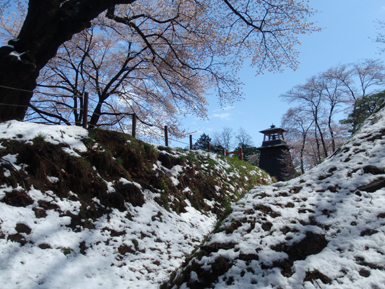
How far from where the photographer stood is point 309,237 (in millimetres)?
2250

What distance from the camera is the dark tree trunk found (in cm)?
486

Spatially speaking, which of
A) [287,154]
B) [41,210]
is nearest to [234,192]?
[41,210]

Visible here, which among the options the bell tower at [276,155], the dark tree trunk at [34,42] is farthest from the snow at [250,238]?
the bell tower at [276,155]

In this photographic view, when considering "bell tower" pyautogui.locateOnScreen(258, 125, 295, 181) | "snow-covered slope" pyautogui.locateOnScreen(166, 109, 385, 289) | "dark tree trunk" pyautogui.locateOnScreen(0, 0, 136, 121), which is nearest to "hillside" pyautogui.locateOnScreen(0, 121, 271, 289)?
"snow-covered slope" pyautogui.locateOnScreen(166, 109, 385, 289)

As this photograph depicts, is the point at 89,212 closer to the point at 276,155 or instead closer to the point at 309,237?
the point at 309,237

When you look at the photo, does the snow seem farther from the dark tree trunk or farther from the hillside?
the dark tree trunk

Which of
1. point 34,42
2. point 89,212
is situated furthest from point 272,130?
point 89,212

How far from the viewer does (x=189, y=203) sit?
20.7 ft

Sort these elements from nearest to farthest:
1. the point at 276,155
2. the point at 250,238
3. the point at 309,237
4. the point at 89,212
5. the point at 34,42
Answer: the point at 309,237, the point at 250,238, the point at 89,212, the point at 34,42, the point at 276,155

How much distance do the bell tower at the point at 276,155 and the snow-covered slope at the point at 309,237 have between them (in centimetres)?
2062

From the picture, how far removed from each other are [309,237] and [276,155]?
2287 cm

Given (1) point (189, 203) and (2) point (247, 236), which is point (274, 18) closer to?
(1) point (189, 203)

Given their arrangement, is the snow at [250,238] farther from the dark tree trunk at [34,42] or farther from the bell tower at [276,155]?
the bell tower at [276,155]

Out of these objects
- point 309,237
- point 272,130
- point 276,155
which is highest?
point 272,130
